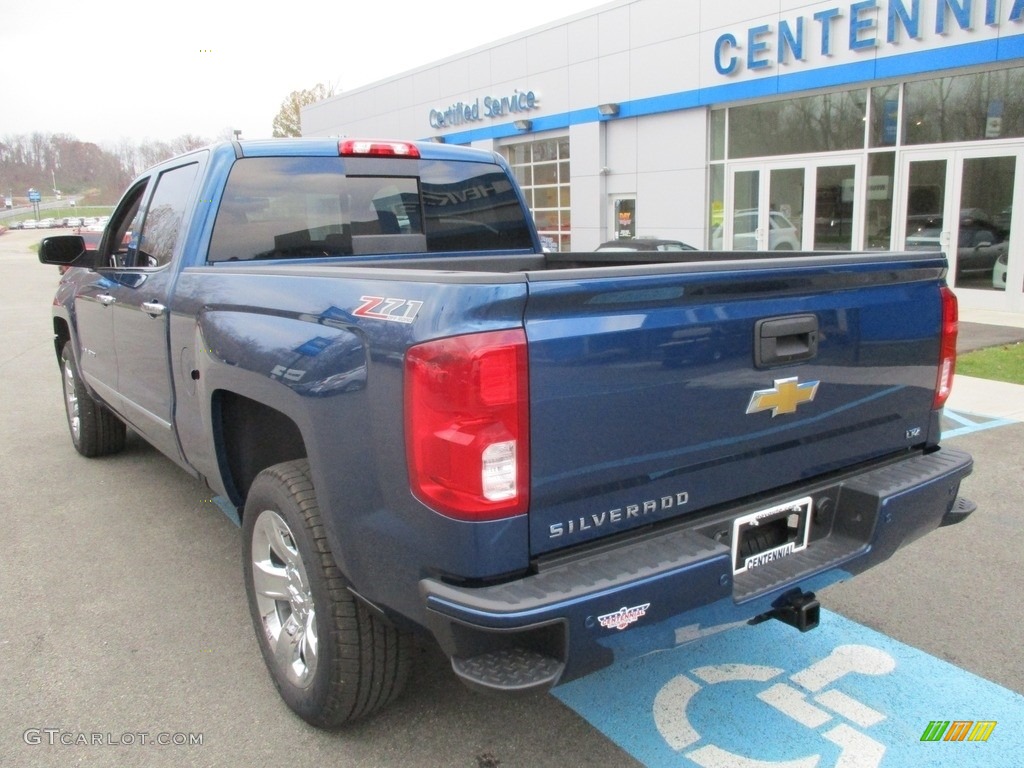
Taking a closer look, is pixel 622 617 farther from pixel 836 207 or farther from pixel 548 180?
pixel 548 180

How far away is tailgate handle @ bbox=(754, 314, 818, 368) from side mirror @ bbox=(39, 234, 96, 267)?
13.1 ft

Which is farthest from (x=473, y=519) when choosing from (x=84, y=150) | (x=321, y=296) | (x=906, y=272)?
(x=84, y=150)

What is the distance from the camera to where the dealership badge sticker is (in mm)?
2047

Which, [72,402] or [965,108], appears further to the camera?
[965,108]

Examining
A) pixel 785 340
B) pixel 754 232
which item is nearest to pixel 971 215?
pixel 754 232

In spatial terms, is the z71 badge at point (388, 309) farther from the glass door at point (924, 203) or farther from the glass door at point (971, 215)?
the glass door at point (924, 203)

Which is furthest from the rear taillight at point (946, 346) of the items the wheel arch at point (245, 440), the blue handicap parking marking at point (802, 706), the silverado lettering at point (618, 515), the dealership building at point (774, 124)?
the dealership building at point (774, 124)

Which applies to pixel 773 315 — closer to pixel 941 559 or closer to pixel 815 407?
pixel 815 407

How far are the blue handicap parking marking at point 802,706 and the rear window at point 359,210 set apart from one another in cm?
222

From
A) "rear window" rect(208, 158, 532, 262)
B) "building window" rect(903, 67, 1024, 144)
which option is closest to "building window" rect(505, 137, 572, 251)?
"building window" rect(903, 67, 1024, 144)

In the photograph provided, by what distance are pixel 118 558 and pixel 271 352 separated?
2248 millimetres

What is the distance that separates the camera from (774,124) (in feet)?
52.3

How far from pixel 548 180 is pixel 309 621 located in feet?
67.8

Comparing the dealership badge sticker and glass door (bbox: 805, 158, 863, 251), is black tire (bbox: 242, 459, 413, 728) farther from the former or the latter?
glass door (bbox: 805, 158, 863, 251)
